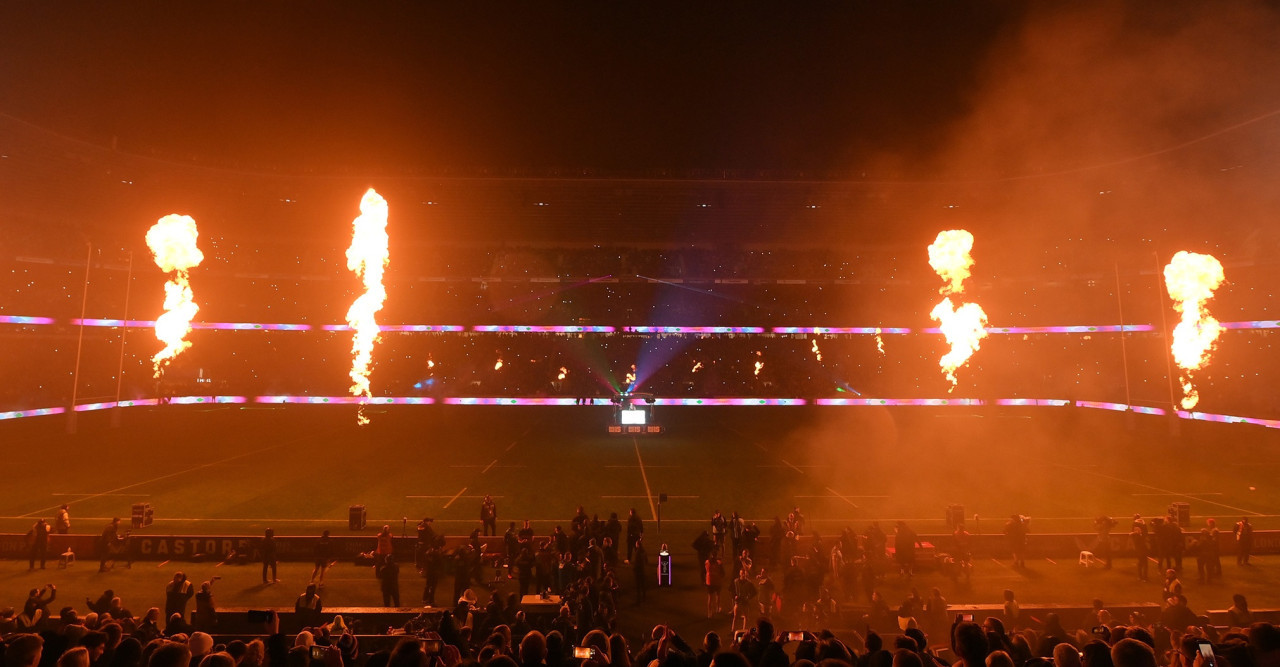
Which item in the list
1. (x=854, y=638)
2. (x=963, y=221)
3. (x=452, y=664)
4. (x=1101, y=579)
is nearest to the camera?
(x=452, y=664)

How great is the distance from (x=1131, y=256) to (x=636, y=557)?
133ft

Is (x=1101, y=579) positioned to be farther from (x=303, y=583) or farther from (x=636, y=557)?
(x=303, y=583)

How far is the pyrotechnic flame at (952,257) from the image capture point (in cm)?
4194

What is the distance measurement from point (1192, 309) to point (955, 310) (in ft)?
44.0

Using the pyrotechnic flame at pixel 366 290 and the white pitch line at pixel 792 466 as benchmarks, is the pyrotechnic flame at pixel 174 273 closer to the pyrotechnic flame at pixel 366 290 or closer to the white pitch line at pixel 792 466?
the pyrotechnic flame at pixel 366 290

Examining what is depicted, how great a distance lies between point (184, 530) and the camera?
17.1m

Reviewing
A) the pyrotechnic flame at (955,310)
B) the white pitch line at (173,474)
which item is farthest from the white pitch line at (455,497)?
the pyrotechnic flame at (955,310)

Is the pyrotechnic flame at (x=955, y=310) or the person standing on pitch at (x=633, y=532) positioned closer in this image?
the person standing on pitch at (x=633, y=532)

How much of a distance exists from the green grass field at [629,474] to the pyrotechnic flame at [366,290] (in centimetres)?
359

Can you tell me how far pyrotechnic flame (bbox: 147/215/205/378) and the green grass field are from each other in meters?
4.50

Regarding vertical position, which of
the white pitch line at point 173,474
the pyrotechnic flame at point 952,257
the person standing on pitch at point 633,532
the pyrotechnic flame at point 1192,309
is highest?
the pyrotechnic flame at point 952,257

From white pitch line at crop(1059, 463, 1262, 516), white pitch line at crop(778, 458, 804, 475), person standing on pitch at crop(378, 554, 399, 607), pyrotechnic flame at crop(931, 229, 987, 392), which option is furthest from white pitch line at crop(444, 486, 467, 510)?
pyrotechnic flame at crop(931, 229, 987, 392)

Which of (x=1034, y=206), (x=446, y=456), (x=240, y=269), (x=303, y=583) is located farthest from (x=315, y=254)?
(x=1034, y=206)

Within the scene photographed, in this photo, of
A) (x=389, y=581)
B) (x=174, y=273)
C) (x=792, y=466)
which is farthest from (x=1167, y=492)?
(x=174, y=273)
